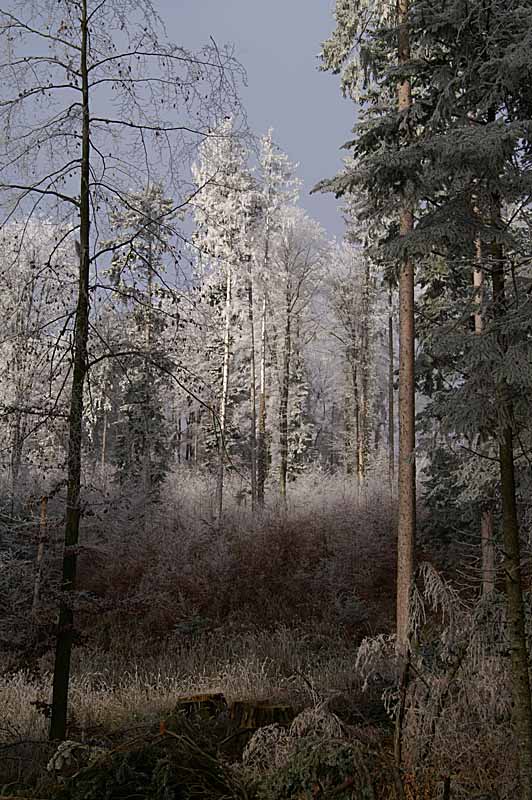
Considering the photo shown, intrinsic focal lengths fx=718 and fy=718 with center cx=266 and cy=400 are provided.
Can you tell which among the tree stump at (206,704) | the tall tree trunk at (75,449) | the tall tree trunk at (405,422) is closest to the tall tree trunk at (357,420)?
the tall tree trunk at (405,422)

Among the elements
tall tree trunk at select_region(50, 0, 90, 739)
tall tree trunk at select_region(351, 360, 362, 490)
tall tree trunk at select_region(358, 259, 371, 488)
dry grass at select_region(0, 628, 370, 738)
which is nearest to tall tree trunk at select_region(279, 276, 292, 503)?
tall tree trunk at select_region(351, 360, 362, 490)

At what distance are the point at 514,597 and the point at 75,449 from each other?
3.25 metres

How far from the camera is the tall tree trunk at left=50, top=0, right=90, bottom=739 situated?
17.7ft

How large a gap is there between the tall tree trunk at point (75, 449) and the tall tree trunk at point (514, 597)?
303cm

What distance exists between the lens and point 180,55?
5.63 m

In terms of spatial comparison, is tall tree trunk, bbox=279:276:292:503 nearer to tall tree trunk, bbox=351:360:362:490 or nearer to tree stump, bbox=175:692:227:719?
tall tree trunk, bbox=351:360:362:490

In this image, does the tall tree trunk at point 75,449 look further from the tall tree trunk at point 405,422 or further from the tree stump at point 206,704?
the tall tree trunk at point 405,422

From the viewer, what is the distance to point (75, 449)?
544 cm

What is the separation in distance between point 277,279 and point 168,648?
542 inches

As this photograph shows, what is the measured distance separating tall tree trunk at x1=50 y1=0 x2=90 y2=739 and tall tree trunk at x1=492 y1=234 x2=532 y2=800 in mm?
3033

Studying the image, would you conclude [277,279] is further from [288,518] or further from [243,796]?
[243,796]

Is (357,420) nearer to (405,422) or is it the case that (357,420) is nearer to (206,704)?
(405,422)

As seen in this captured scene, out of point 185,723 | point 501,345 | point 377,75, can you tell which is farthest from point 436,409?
point 377,75

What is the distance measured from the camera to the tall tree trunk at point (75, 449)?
540 centimetres
